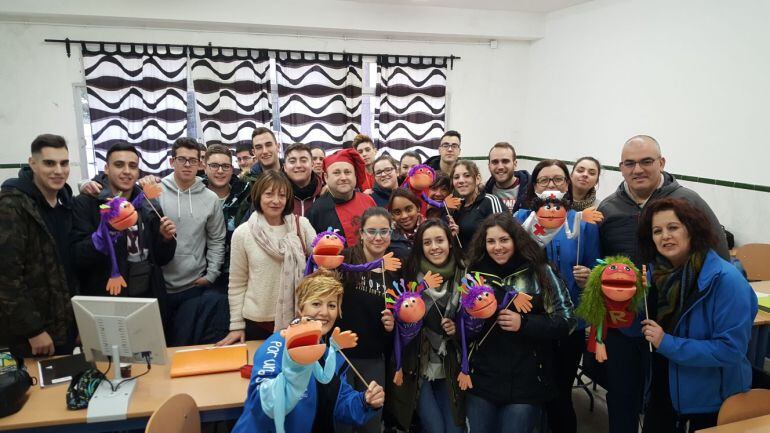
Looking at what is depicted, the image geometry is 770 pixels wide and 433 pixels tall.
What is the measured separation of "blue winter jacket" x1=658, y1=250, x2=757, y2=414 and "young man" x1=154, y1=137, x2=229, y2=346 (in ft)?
7.68

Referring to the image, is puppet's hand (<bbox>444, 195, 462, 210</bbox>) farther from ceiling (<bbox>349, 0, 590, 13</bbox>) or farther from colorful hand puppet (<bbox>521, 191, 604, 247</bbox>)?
ceiling (<bbox>349, 0, 590, 13</bbox>)

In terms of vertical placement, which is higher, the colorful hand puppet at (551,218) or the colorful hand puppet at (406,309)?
the colorful hand puppet at (551,218)

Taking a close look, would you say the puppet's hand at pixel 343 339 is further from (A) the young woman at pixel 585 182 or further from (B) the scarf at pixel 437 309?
(A) the young woman at pixel 585 182

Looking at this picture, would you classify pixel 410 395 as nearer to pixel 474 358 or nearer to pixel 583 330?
pixel 474 358

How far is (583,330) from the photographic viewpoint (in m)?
2.60

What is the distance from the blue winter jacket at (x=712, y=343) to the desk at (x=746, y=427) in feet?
0.51

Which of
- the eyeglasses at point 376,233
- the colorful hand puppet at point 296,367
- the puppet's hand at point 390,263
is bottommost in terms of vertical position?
the colorful hand puppet at point 296,367

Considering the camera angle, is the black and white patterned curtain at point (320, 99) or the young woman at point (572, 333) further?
the black and white patterned curtain at point (320, 99)

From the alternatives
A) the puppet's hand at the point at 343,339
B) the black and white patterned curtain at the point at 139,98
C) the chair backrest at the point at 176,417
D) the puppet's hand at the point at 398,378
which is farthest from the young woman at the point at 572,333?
the black and white patterned curtain at the point at 139,98

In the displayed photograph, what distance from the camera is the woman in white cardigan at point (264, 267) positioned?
2482 mm

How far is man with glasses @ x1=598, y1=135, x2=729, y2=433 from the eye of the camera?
2.28 meters

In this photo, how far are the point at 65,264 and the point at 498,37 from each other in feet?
19.2

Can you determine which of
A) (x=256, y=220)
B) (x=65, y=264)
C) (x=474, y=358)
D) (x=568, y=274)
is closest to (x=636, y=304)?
(x=568, y=274)

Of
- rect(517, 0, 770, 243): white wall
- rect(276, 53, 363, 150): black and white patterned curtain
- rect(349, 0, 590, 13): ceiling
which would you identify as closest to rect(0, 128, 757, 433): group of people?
rect(517, 0, 770, 243): white wall
